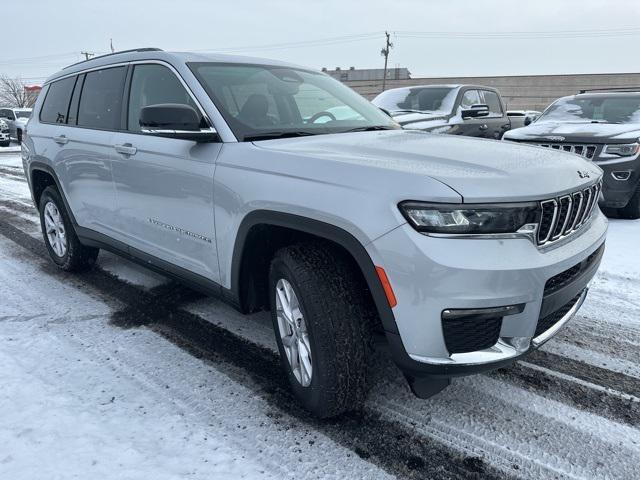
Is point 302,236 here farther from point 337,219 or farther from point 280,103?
point 280,103

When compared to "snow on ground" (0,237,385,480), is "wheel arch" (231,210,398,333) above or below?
above

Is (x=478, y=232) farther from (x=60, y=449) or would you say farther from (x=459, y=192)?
(x=60, y=449)

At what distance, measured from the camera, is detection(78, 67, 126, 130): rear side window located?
366cm

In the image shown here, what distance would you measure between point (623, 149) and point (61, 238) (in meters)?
6.59

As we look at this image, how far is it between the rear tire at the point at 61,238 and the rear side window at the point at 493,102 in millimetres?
8512

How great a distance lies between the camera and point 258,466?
2098mm

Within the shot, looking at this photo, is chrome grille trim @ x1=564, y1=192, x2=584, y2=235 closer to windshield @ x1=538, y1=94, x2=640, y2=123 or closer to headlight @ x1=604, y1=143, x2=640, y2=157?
headlight @ x1=604, y1=143, x2=640, y2=157

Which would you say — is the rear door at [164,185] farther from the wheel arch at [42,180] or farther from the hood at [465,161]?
the wheel arch at [42,180]

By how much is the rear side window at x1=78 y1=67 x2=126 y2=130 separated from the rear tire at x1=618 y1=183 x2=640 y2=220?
635cm

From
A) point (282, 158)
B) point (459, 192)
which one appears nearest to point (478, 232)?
point (459, 192)

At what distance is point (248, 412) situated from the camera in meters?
2.48

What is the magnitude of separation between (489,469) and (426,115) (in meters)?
7.42

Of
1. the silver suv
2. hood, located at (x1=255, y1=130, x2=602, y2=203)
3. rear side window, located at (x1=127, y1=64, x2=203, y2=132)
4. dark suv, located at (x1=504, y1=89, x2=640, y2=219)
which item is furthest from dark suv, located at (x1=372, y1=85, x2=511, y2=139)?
hood, located at (x1=255, y1=130, x2=602, y2=203)

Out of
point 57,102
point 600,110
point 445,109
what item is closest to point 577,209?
point 57,102
